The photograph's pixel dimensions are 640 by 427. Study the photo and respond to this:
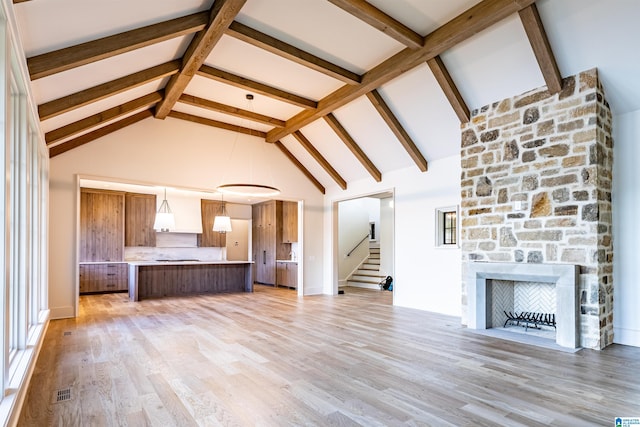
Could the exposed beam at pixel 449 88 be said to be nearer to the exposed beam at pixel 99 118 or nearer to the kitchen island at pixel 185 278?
the exposed beam at pixel 99 118

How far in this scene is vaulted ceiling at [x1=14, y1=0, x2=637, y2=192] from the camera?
4.05m

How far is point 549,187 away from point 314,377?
13.1 ft

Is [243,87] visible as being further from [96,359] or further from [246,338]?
[96,359]

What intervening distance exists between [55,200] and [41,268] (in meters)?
1.38

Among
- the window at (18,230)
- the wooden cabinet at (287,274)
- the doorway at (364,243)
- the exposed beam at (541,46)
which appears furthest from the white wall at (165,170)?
the exposed beam at (541,46)

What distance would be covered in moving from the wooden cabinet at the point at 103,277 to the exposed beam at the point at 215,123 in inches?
186

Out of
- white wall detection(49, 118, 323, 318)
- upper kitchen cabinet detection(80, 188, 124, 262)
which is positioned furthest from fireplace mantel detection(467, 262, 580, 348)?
upper kitchen cabinet detection(80, 188, 124, 262)

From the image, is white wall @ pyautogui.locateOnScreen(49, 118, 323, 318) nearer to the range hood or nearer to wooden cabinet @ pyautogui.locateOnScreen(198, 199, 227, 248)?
the range hood

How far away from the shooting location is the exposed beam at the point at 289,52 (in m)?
4.77

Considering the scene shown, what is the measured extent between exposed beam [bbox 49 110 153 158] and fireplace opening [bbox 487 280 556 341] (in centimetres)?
709

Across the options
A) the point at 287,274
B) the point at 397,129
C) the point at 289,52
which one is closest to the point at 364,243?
the point at 287,274

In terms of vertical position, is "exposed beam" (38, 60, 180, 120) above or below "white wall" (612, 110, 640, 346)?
above

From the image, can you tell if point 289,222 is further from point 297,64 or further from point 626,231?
point 626,231

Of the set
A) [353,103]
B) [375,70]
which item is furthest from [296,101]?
[375,70]
